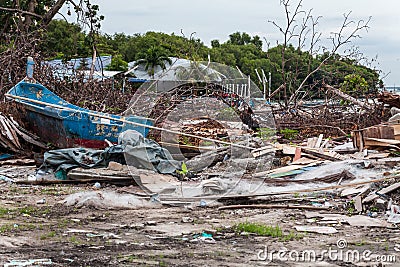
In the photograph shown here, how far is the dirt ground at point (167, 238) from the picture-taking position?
4457mm

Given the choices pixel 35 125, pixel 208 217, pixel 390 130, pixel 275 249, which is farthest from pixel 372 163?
pixel 35 125

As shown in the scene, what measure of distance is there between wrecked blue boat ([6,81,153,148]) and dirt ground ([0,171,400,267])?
4.00 meters

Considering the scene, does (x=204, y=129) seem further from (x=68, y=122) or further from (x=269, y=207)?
(x=269, y=207)

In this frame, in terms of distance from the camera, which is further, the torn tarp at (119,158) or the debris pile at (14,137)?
the debris pile at (14,137)

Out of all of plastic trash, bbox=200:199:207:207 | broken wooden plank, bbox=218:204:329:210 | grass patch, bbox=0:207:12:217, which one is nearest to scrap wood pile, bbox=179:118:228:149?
plastic trash, bbox=200:199:207:207

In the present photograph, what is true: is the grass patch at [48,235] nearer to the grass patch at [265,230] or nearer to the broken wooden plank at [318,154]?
the grass patch at [265,230]

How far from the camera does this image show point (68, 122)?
11.3 metres

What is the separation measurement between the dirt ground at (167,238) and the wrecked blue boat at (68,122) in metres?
4.00

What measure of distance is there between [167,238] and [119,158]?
4235 millimetres

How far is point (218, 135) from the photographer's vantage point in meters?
13.0

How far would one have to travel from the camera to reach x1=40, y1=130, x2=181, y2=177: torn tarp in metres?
9.18

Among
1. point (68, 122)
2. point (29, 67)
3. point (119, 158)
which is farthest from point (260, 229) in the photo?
point (29, 67)

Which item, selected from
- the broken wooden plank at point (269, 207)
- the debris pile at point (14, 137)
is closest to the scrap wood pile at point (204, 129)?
the debris pile at point (14, 137)

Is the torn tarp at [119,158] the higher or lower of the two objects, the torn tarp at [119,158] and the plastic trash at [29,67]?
the lower
